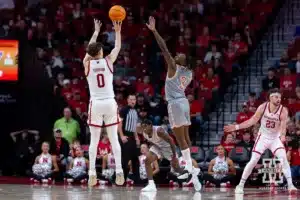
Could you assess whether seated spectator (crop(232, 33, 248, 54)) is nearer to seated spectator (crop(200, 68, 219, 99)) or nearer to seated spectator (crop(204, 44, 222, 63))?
seated spectator (crop(204, 44, 222, 63))

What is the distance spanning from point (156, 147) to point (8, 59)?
878cm

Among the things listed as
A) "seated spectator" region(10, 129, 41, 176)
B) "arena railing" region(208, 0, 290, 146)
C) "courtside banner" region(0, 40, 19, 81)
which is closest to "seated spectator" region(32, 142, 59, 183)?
"seated spectator" region(10, 129, 41, 176)

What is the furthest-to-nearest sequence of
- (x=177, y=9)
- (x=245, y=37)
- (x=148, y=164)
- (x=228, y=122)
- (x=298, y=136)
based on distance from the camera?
(x=177, y=9)
(x=245, y=37)
(x=228, y=122)
(x=298, y=136)
(x=148, y=164)

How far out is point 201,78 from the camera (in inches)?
943

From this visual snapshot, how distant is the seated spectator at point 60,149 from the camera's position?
2248 cm

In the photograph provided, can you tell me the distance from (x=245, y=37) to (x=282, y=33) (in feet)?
4.06

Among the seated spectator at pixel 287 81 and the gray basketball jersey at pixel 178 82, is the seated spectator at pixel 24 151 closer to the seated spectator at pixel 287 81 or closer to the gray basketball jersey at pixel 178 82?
the seated spectator at pixel 287 81

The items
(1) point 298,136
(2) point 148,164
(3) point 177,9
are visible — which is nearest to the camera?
(2) point 148,164

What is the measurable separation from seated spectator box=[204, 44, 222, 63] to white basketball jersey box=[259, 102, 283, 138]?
8067 millimetres

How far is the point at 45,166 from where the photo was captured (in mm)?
22141

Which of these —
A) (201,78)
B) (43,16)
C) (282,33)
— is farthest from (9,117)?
(282,33)

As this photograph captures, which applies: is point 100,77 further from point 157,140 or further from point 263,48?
point 263,48

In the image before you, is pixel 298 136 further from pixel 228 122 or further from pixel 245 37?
pixel 245 37

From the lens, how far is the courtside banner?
2455 centimetres
